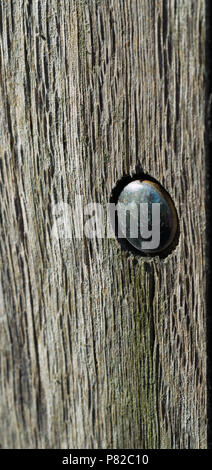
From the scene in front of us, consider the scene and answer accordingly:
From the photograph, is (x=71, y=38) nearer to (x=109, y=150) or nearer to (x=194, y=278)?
(x=109, y=150)

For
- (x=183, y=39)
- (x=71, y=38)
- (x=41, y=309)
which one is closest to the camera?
(x=183, y=39)

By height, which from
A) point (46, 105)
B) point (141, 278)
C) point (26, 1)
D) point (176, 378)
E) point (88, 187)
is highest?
point (26, 1)

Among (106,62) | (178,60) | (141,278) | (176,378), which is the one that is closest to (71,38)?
(106,62)

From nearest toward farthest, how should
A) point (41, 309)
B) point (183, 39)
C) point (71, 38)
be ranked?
point (183, 39), point (71, 38), point (41, 309)

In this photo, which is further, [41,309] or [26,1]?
[41,309]

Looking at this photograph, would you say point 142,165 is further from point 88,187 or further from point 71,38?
point 71,38

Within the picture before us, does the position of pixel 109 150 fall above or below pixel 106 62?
below
